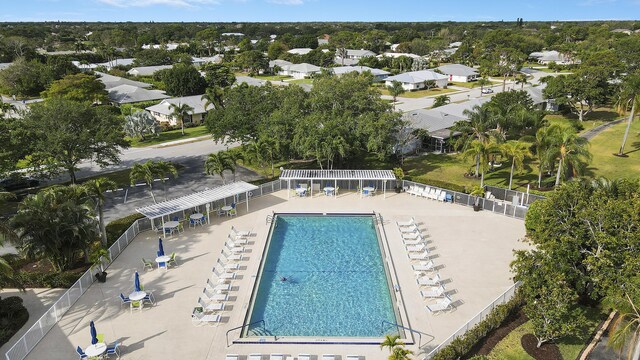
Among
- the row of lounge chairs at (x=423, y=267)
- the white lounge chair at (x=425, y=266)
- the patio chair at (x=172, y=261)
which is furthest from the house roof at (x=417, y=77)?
the patio chair at (x=172, y=261)

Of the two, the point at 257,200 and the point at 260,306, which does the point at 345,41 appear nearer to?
the point at 257,200

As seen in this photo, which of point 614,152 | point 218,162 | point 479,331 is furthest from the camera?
point 614,152

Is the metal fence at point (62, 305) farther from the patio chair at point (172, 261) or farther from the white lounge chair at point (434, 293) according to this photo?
the white lounge chair at point (434, 293)

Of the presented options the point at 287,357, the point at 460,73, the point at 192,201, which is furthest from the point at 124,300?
the point at 460,73

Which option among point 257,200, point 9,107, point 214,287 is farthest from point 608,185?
point 9,107

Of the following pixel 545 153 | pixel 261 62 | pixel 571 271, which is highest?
pixel 261 62

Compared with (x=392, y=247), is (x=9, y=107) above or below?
above

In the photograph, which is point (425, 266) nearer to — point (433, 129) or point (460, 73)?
point (433, 129)
